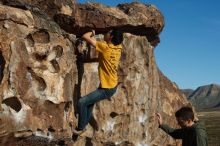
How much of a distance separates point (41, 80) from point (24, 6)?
279 cm

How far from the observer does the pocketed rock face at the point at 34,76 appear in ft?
43.3

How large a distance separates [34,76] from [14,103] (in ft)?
3.68

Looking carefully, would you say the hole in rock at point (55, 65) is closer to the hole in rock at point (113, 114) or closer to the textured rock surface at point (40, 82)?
the textured rock surface at point (40, 82)

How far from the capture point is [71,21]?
62.2 feet

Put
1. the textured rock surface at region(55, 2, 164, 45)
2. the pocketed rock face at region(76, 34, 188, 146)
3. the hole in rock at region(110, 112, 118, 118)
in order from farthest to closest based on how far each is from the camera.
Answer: the textured rock surface at region(55, 2, 164, 45)
the hole in rock at region(110, 112, 118, 118)
the pocketed rock face at region(76, 34, 188, 146)

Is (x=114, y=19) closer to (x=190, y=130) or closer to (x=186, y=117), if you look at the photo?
(x=186, y=117)

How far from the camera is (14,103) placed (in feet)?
43.6

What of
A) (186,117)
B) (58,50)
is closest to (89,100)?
(58,50)

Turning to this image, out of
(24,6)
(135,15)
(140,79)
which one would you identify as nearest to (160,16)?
(135,15)

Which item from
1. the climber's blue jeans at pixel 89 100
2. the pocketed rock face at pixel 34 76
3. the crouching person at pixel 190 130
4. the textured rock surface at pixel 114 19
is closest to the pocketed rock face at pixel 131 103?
the textured rock surface at pixel 114 19

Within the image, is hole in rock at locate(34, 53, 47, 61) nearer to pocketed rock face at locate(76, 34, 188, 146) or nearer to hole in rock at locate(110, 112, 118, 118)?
pocketed rock face at locate(76, 34, 188, 146)

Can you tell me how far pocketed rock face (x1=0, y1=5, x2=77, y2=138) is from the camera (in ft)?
43.3

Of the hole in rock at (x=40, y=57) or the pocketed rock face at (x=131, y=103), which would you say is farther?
the pocketed rock face at (x=131, y=103)

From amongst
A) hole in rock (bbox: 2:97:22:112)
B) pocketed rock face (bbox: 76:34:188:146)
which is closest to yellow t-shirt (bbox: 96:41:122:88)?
hole in rock (bbox: 2:97:22:112)
